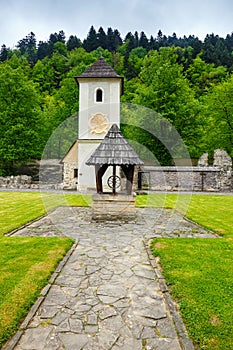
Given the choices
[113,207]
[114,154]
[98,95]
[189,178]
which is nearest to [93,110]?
[98,95]

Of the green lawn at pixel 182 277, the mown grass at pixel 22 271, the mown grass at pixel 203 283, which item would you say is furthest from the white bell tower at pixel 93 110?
the mown grass at pixel 203 283

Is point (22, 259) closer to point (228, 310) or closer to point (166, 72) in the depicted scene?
point (228, 310)

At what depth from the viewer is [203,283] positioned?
410 centimetres

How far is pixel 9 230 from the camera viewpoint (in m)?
7.41

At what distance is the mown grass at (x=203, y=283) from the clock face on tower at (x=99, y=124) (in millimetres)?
14590

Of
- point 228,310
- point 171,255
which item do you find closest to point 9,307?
point 228,310

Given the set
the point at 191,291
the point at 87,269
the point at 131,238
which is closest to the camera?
the point at 191,291

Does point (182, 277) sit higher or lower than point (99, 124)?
lower

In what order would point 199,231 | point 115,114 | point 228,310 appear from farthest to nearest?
1. point 115,114
2. point 199,231
3. point 228,310

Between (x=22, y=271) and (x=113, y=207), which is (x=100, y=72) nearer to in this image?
(x=113, y=207)

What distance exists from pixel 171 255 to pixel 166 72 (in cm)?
2464

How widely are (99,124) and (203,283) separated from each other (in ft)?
58.0

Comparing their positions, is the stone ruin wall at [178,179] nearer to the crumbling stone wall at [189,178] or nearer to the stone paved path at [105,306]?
the crumbling stone wall at [189,178]

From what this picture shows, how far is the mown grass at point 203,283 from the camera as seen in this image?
115 inches
